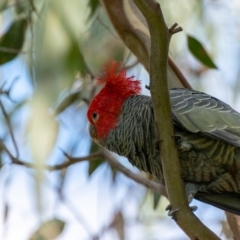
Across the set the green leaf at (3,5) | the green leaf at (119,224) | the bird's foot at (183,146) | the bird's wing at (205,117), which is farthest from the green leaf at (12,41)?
the green leaf at (119,224)

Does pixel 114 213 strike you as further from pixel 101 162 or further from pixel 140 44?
pixel 140 44

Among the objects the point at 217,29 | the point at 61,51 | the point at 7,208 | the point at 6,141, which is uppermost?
the point at 61,51

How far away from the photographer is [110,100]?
8.12 feet

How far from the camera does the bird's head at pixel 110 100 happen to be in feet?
8.05

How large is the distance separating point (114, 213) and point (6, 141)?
0.86 metres

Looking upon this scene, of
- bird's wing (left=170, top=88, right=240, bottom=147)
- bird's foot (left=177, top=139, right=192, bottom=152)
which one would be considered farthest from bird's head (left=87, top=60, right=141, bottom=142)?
bird's foot (left=177, top=139, right=192, bottom=152)

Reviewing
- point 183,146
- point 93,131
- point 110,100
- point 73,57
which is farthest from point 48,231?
point 183,146

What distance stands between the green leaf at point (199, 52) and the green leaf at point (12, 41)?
844 mm

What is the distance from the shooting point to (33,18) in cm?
292

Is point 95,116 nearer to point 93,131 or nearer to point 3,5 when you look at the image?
point 93,131

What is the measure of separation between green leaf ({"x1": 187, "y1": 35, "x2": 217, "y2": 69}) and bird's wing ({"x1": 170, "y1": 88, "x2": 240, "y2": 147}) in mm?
541

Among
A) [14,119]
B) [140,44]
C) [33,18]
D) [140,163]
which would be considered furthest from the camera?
[14,119]

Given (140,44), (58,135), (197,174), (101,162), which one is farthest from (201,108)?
(101,162)

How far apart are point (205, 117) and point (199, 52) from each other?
2.34 ft
